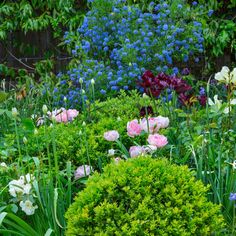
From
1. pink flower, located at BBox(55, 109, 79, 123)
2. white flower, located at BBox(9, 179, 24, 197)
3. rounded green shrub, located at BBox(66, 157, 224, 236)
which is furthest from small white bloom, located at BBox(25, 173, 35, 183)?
Answer: pink flower, located at BBox(55, 109, 79, 123)

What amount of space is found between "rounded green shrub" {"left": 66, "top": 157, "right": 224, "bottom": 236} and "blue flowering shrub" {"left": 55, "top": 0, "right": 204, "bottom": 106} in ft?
9.79

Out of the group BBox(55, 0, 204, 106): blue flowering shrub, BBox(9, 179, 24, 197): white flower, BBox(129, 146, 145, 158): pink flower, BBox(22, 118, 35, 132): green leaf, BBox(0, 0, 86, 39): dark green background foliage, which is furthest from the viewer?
BBox(0, 0, 86, 39): dark green background foliage

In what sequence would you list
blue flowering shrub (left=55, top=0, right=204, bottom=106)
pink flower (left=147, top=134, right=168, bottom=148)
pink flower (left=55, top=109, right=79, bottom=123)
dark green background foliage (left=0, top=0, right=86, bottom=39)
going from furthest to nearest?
dark green background foliage (left=0, top=0, right=86, bottom=39), blue flowering shrub (left=55, top=0, right=204, bottom=106), pink flower (left=55, top=109, right=79, bottom=123), pink flower (left=147, top=134, right=168, bottom=148)

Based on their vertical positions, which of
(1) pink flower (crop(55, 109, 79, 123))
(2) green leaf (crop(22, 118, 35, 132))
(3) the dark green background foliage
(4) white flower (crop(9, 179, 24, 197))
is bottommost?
(3) the dark green background foliage

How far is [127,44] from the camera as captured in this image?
5.59 metres

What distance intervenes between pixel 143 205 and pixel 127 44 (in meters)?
3.36

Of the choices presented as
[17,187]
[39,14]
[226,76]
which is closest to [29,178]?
[17,187]

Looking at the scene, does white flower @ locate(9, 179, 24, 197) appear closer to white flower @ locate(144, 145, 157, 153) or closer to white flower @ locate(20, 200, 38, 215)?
white flower @ locate(20, 200, 38, 215)

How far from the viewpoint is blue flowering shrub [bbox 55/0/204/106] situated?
5641mm

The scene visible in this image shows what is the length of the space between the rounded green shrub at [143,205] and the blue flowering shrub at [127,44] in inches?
117

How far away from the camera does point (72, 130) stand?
3.61m

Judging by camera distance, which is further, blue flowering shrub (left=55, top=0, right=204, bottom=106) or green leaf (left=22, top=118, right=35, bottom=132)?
blue flowering shrub (left=55, top=0, right=204, bottom=106)

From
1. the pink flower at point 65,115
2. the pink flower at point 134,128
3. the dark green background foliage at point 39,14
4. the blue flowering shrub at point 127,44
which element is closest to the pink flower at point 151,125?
the pink flower at point 134,128

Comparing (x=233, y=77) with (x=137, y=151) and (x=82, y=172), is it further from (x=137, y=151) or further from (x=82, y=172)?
(x=82, y=172)
